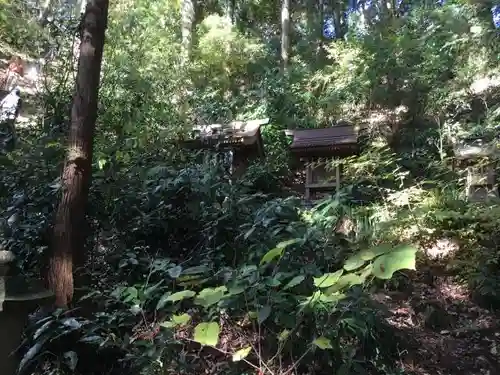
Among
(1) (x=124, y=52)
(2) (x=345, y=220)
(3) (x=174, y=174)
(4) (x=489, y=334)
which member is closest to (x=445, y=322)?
(4) (x=489, y=334)

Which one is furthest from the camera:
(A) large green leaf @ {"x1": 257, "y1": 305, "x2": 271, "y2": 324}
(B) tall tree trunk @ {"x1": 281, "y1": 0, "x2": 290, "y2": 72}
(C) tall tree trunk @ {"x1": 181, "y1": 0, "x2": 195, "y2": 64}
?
(B) tall tree trunk @ {"x1": 281, "y1": 0, "x2": 290, "y2": 72}

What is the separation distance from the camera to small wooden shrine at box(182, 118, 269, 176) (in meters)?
8.26

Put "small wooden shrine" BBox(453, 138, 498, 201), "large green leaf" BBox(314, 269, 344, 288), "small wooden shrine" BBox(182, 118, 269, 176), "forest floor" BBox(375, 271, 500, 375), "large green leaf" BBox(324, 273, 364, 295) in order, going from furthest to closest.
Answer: "small wooden shrine" BBox(182, 118, 269, 176) < "small wooden shrine" BBox(453, 138, 498, 201) < "forest floor" BBox(375, 271, 500, 375) < "large green leaf" BBox(314, 269, 344, 288) < "large green leaf" BBox(324, 273, 364, 295)

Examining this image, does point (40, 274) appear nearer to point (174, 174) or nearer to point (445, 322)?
point (174, 174)

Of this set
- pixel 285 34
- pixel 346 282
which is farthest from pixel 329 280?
pixel 285 34

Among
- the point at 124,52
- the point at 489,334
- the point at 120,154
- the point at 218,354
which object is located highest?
the point at 124,52

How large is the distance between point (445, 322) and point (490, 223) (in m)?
1.70

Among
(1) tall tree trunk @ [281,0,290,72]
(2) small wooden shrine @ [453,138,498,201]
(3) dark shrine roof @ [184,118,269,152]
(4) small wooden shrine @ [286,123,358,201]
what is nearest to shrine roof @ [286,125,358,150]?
(4) small wooden shrine @ [286,123,358,201]

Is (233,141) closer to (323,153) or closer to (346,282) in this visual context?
(323,153)

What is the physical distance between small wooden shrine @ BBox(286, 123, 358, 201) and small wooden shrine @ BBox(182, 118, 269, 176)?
3.25 ft

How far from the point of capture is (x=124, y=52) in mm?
9688

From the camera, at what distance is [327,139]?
9219 millimetres

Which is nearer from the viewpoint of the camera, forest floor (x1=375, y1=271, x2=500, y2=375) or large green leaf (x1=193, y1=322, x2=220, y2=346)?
large green leaf (x1=193, y1=322, x2=220, y2=346)

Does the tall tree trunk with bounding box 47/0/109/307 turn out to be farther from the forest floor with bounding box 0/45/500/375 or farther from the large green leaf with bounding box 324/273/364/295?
the forest floor with bounding box 0/45/500/375
